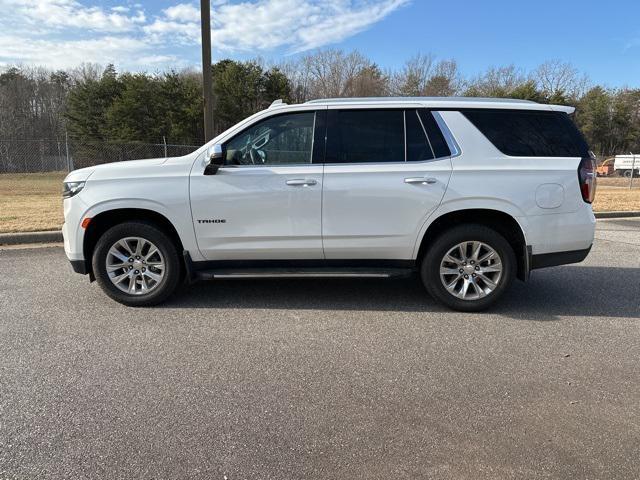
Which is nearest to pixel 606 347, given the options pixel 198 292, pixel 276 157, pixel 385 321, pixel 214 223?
pixel 385 321

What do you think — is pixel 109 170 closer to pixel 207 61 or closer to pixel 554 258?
pixel 554 258

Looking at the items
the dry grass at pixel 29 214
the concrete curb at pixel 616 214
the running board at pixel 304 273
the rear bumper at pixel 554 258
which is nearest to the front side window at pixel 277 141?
the running board at pixel 304 273

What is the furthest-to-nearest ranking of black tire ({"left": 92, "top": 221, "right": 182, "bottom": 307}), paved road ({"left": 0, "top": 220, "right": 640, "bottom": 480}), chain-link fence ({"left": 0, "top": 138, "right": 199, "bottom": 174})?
chain-link fence ({"left": 0, "top": 138, "right": 199, "bottom": 174}) → black tire ({"left": 92, "top": 221, "right": 182, "bottom": 307}) → paved road ({"left": 0, "top": 220, "right": 640, "bottom": 480})

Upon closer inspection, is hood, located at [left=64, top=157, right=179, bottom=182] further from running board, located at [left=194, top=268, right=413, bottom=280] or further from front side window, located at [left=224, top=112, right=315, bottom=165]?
running board, located at [left=194, top=268, right=413, bottom=280]

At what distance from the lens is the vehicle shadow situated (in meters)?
4.57

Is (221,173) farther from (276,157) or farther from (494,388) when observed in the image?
(494,388)

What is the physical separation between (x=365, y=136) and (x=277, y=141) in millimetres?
866

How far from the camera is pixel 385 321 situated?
13.8 feet

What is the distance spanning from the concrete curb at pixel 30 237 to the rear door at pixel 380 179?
19.8 ft

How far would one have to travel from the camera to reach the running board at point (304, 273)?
4.35 m

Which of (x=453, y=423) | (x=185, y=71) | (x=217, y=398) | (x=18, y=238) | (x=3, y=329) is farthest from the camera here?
(x=185, y=71)

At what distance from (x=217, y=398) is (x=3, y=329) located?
8.10ft

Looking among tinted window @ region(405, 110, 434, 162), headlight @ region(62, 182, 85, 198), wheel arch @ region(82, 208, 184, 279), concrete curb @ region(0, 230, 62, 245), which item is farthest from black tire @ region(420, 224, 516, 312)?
concrete curb @ region(0, 230, 62, 245)

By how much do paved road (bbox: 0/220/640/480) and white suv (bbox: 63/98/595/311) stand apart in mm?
492
